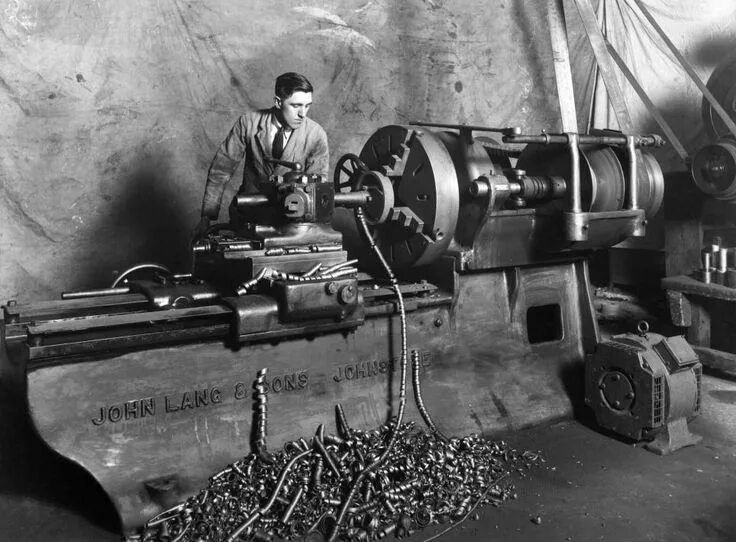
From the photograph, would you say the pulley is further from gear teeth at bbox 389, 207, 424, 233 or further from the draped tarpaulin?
gear teeth at bbox 389, 207, 424, 233

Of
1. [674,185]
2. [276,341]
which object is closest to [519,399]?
[276,341]

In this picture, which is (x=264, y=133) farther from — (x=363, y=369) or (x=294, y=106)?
(x=363, y=369)

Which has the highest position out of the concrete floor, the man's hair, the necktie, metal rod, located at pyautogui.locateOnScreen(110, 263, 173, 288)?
the man's hair

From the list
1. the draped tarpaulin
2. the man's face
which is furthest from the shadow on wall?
the man's face

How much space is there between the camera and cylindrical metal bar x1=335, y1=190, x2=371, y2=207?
93.0 inches

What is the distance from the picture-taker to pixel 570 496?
2.10 metres

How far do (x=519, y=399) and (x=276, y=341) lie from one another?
107 centimetres

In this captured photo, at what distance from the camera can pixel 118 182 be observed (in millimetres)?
3381

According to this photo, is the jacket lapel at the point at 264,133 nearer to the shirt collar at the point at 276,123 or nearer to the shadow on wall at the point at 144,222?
the shirt collar at the point at 276,123

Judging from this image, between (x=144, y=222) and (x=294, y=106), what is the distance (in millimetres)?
1292

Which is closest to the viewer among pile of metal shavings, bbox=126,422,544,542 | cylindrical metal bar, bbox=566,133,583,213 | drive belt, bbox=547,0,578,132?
pile of metal shavings, bbox=126,422,544,542

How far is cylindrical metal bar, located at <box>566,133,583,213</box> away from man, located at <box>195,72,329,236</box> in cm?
103

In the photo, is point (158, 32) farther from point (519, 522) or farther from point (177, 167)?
point (519, 522)

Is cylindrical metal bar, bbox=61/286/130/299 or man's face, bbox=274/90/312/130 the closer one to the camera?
cylindrical metal bar, bbox=61/286/130/299
